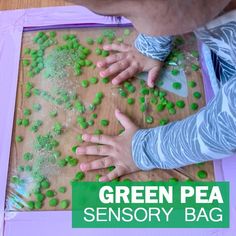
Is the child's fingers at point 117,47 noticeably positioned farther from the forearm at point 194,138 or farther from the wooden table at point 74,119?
the forearm at point 194,138

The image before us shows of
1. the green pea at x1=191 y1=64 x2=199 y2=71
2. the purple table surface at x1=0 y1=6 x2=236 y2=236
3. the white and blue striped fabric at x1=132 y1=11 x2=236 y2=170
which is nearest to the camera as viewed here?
the white and blue striped fabric at x1=132 y1=11 x2=236 y2=170

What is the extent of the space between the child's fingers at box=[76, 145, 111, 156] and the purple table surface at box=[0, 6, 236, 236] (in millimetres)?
114

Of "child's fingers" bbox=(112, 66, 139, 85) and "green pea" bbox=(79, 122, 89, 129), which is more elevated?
"child's fingers" bbox=(112, 66, 139, 85)

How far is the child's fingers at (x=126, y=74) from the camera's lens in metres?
0.75

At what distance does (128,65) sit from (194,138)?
28 centimetres

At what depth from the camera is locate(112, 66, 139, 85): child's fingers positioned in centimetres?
75

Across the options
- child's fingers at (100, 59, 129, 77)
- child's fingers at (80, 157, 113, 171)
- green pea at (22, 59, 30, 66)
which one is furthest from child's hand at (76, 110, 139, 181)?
green pea at (22, 59, 30, 66)

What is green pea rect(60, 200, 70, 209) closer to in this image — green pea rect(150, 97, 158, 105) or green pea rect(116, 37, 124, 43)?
green pea rect(150, 97, 158, 105)

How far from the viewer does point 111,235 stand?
655 millimetres

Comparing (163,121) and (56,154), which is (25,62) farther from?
(163,121)

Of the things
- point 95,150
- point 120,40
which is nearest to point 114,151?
point 95,150

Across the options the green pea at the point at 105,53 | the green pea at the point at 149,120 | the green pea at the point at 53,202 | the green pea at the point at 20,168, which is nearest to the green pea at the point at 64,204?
the green pea at the point at 53,202

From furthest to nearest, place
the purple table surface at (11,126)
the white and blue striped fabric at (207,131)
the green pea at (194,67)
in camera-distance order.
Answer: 1. the green pea at (194,67)
2. the purple table surface at (11,126)
3. the white and blue striped fabric at (207,131)

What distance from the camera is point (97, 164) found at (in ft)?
2.27
